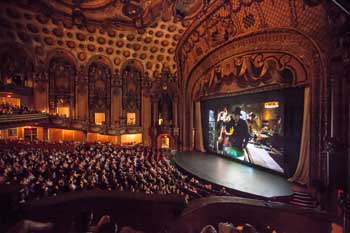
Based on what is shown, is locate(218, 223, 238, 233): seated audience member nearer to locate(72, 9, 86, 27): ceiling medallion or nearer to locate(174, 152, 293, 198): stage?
locate(174, 152, 293, 198): stage

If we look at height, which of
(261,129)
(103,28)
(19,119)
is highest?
(103,28)

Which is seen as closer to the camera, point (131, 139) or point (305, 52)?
point (305, 52)

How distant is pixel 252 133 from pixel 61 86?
15762mm

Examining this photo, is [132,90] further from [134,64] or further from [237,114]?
[237,114]

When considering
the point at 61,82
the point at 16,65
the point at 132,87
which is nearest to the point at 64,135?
the point at 61,82

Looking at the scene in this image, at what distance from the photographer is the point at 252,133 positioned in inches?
392

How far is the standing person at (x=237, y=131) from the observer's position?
1059cm

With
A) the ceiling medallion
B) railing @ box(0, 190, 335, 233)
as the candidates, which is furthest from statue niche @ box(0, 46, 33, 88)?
railing @ box(0, 190, 335, 233)

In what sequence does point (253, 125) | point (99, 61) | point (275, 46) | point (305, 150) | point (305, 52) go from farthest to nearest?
point (99, 61), point (253, 125), point (275, 46), point (305, 150), point (305, 52)

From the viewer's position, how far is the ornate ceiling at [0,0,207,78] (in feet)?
39.5

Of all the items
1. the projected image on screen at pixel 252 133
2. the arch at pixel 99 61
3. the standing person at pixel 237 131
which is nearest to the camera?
the projected image on screen at pixel 252 133

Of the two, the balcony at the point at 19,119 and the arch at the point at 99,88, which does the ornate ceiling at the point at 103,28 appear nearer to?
the arch at the point at 99,88

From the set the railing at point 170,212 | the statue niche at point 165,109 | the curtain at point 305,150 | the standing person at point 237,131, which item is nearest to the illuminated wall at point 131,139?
the statue niche at point 165,109

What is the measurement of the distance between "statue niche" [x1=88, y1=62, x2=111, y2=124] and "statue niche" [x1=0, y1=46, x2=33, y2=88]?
15.0 ft
